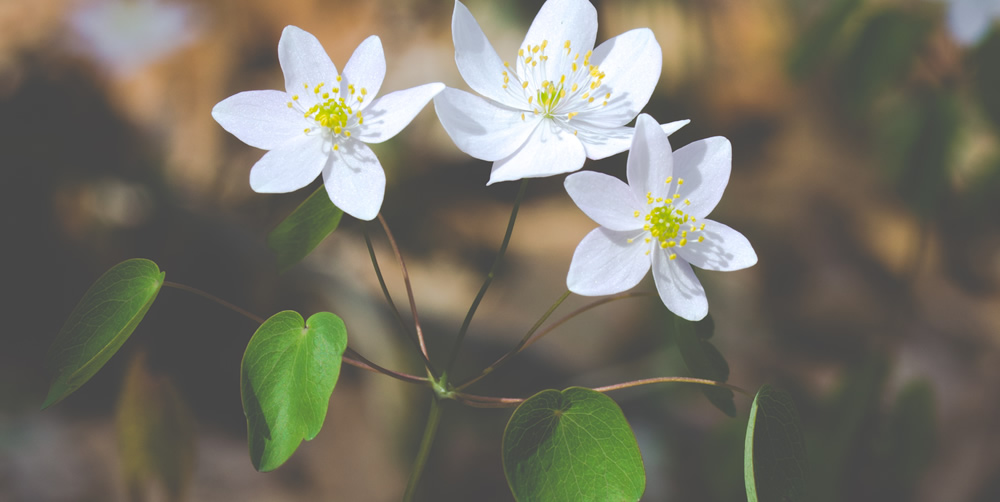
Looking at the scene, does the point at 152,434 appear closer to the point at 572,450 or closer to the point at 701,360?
the point at 572,450

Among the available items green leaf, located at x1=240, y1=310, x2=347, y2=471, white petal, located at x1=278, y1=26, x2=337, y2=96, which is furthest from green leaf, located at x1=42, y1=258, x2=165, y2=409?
white petal, located at x1=278, y1=26, x2=337, y2=96

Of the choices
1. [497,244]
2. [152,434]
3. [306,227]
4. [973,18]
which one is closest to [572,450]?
[306,227]

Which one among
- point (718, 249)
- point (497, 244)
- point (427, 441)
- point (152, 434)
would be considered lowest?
point (497, 244)

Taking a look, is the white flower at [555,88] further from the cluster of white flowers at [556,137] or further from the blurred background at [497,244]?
the blurred background at [497,244]

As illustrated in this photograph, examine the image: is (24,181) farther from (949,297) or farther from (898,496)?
(949,297)

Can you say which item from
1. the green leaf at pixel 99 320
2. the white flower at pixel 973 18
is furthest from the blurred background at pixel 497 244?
the green leaf at pixel 99 320

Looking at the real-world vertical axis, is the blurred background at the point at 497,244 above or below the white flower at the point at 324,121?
below

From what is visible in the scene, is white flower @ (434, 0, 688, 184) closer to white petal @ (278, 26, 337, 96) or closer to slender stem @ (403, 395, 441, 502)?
white petal @ (278, 26, 337, 96)
